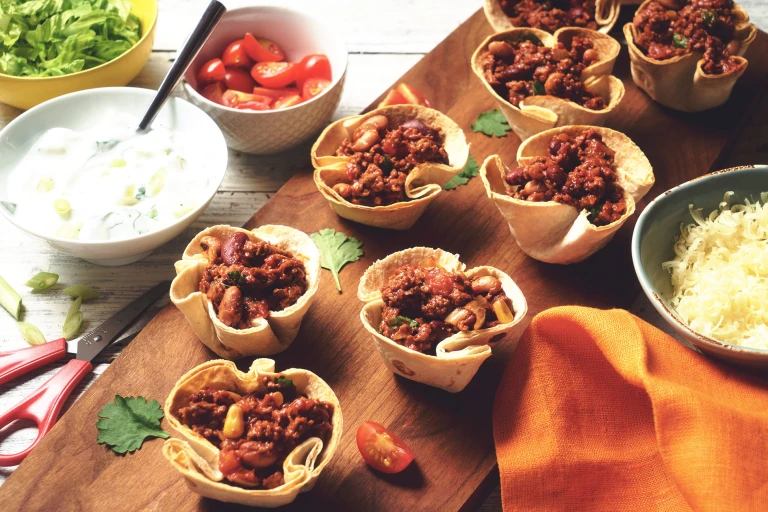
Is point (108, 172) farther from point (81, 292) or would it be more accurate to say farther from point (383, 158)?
point (383, 158)

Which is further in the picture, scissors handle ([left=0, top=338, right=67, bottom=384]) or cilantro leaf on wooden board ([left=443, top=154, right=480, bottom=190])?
cilantro leaf on wooden board ([left=443, top=154, right=480, bottom=190])

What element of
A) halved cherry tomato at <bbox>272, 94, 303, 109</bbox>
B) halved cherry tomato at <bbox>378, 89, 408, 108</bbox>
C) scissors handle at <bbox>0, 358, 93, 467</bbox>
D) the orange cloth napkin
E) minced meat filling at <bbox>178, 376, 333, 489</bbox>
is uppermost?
halved cherry tomato at <bbox>272, 94, 303, 109</bbox>

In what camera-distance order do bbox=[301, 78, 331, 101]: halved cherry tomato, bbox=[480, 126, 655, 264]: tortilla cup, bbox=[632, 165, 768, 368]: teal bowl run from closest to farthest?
bbox=[632, 165, 768, 368]: teal bowl, bbox=[480, 126, 655, 264]: tortilla cup, bbox=[301, 78, 331, 101]: halved cherry tomato

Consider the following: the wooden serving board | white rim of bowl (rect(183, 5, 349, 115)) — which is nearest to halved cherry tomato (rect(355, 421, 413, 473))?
the wooden serving board

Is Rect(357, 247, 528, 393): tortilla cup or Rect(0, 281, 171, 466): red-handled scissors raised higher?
Rect(357, 247, 528, 393): tortilla cup

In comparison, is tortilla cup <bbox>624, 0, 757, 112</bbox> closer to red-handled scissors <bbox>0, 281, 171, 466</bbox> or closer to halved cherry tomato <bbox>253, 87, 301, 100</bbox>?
halved cherry tomato <bbox>253, 87, 301, 100</bbox>

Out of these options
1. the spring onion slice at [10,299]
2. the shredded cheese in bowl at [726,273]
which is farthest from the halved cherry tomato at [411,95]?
the spring onion slice at [10,299]

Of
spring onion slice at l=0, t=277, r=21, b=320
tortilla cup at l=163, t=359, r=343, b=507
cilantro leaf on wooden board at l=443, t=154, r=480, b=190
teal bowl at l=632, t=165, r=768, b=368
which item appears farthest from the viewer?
cilantro leaf on wooden board at l=443, t=154, r=480, b=190
